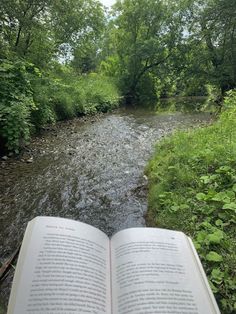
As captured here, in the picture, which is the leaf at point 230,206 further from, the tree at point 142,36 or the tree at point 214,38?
the tree at point 142,36

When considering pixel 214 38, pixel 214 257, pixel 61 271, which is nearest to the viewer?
pixel 61 271

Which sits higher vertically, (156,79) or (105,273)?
(156,79)

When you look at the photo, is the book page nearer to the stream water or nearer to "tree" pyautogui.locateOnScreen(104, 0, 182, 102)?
the stream water

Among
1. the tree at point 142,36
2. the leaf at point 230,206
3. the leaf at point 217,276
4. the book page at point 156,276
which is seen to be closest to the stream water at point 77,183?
the leaf at point 230,206

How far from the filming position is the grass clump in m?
2.00

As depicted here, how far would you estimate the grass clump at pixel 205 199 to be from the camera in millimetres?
2002

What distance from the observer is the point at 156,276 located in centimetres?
117

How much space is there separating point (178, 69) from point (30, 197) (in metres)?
16.3

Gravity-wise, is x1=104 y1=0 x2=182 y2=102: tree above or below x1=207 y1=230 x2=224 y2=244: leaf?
above

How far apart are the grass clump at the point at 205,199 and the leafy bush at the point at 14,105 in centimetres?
254

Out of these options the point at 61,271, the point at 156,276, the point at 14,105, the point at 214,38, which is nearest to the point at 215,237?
the point at 156,276

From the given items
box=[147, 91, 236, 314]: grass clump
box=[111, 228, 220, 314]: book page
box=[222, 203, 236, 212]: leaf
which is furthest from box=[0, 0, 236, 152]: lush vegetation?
box=[111, 228, 220, 314]: book page

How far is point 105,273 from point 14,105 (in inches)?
173

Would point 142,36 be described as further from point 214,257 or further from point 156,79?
point 214,257
